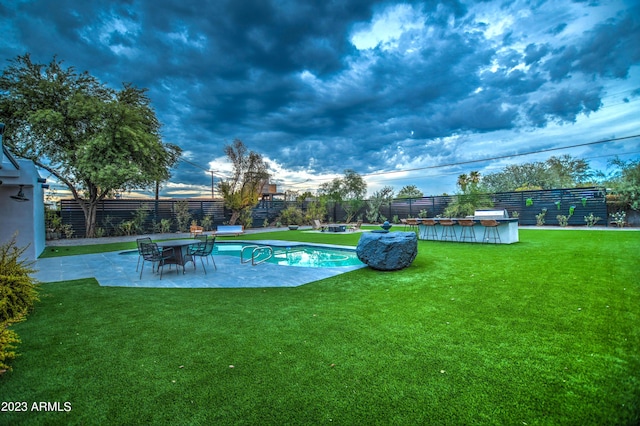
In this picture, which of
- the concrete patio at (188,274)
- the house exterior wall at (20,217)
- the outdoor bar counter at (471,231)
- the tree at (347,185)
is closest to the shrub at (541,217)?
the outdoor bar counter at (471,231)

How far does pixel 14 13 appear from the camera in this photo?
7.86m

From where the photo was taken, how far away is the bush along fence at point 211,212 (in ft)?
48.5

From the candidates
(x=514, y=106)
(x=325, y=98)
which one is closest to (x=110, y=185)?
(x=325, y=98)

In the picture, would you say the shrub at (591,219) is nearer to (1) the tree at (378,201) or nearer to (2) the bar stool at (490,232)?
(2) the bar stool at (490,232)

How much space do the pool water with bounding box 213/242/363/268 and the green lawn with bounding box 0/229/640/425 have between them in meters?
2.92

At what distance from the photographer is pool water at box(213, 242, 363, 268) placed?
7809 mm

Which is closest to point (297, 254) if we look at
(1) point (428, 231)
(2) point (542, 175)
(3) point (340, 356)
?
(1) point (428, 231)

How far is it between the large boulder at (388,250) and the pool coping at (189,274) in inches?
20.4

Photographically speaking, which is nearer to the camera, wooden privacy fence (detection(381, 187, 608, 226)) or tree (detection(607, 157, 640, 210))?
tree (detection(607, 157, 640, 210))

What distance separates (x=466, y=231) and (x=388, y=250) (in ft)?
20.0

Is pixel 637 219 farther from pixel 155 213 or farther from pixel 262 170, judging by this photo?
pixel 155 213

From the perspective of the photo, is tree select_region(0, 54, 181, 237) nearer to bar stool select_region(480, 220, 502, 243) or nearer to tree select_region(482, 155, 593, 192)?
bar stool select_region(480, 220, 502, 243)

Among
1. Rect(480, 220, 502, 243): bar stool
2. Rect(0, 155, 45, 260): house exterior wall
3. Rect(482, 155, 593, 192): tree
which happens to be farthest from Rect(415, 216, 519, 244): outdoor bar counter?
Rect(482, 155, 593, 192): tree

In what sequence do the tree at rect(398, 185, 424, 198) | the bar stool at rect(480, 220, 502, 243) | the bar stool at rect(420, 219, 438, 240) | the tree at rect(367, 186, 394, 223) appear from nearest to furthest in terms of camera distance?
the bar stool at rect(480, 220, 502, 243), the bar stool at rect(420, 219, 438, 240), the tree at rect(367, 186, 394, 223), the tree at rect(398, 185, 424, 198)
